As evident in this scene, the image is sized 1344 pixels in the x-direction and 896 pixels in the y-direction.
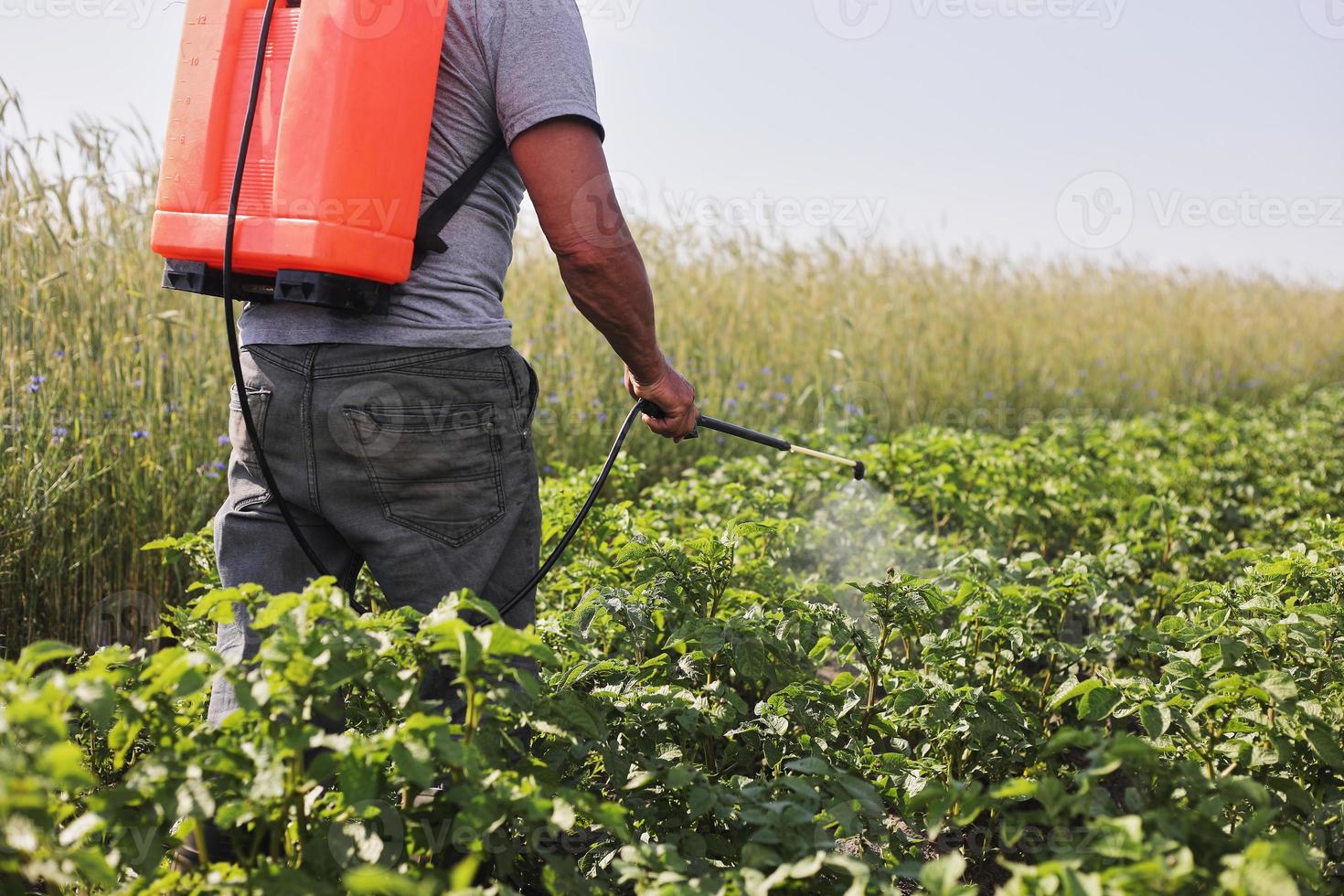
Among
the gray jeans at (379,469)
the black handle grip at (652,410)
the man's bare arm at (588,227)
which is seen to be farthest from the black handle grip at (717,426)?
the gray jeans at (379,469)

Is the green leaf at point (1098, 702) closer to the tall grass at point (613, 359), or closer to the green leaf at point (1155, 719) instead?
the green leaf at point (1155, 719)

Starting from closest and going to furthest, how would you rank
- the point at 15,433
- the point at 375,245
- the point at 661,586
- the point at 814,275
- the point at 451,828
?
the point at 451,828 < the point at 375,245 < the point at 661,586 < the point at 15,433 < the point at 814,275

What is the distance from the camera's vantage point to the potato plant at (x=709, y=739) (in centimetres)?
133

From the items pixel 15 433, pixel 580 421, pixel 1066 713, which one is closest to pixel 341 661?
pixel 1066 713

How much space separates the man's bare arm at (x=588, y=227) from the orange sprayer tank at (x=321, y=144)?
0.70 feet

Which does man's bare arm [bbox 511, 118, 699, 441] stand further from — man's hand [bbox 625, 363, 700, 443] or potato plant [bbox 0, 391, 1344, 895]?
potato plant [bbox 0, 391, 1344, 895]

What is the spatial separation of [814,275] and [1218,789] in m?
6.70

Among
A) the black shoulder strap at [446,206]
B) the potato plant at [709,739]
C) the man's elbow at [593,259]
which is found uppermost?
the black shoulder strap at [446,206]

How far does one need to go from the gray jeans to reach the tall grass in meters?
1.64

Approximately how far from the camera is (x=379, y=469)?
1861 millimetres

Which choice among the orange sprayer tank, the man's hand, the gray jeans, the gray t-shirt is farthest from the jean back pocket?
the man's hand

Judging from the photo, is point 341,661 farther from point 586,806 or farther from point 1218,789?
point 1218,789

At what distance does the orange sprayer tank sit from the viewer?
5.70 feet

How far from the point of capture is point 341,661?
141cm
